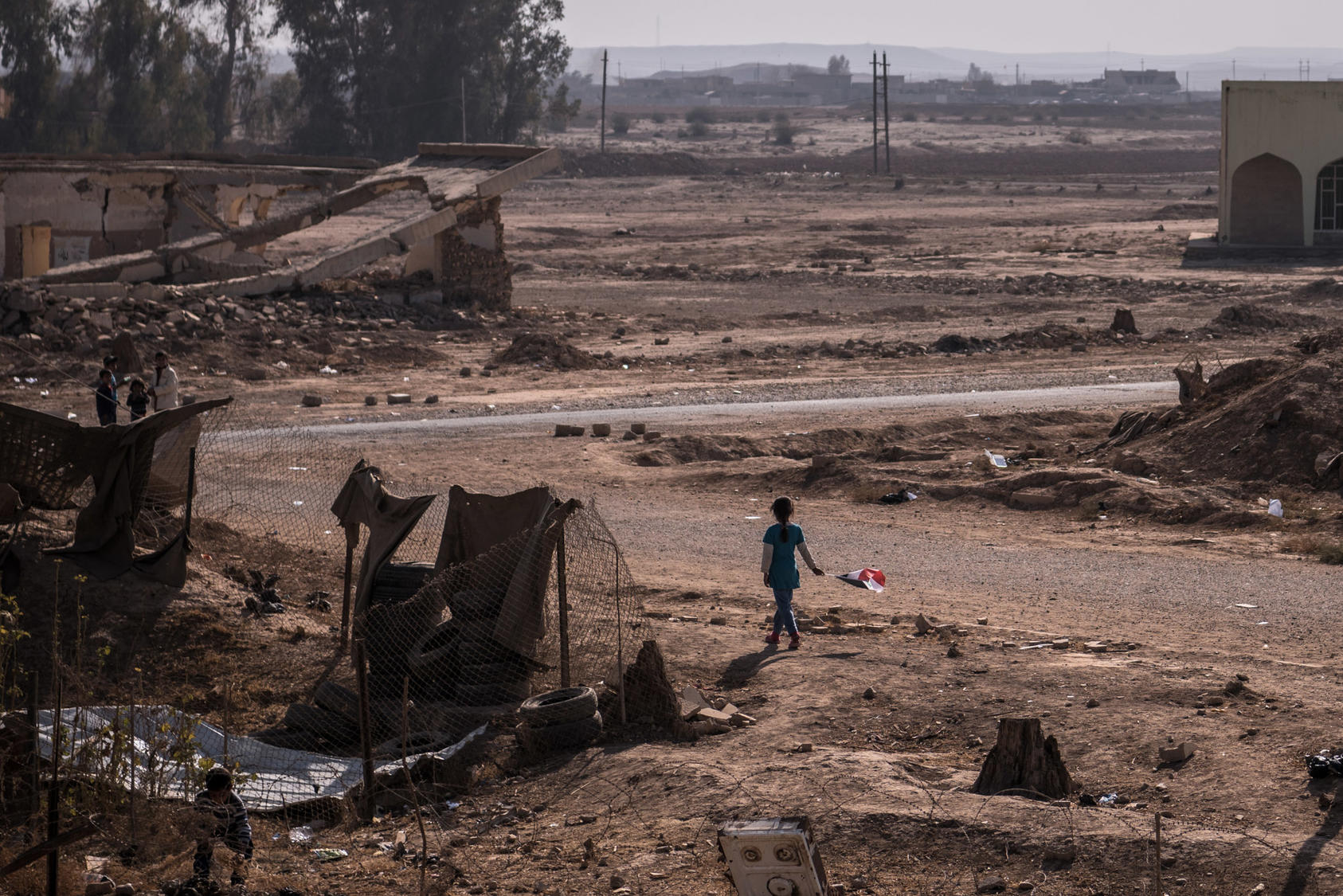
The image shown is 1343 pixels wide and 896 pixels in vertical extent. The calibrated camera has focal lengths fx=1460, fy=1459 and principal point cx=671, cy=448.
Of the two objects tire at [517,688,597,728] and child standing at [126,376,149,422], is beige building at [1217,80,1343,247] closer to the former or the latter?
child standing at [126,376,149,422]

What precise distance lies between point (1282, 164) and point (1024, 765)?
35060 millimetres

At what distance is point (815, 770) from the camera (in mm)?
7977

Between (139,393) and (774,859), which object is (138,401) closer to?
(139,393)

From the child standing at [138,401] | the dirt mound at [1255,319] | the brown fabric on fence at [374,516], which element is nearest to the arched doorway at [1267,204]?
the dirt mound at [1255,319]

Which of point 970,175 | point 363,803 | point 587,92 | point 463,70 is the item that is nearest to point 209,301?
point 363,803

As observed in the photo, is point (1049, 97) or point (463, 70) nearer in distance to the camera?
point (463, 70)

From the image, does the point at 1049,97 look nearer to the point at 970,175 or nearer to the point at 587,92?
the point at 587,92

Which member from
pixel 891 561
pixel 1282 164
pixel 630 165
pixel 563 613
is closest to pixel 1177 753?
pixel 563 613

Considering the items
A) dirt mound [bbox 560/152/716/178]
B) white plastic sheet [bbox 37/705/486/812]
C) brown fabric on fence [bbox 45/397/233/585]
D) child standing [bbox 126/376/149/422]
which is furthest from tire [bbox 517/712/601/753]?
dirt mound [bbox 560/152/716/178]

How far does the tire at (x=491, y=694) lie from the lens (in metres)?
9.47

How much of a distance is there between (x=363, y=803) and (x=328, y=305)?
21.7m

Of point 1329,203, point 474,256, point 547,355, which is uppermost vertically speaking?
point 1329,203

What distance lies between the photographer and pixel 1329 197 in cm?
3788

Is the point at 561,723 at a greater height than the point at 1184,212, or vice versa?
the point at 1184,212
